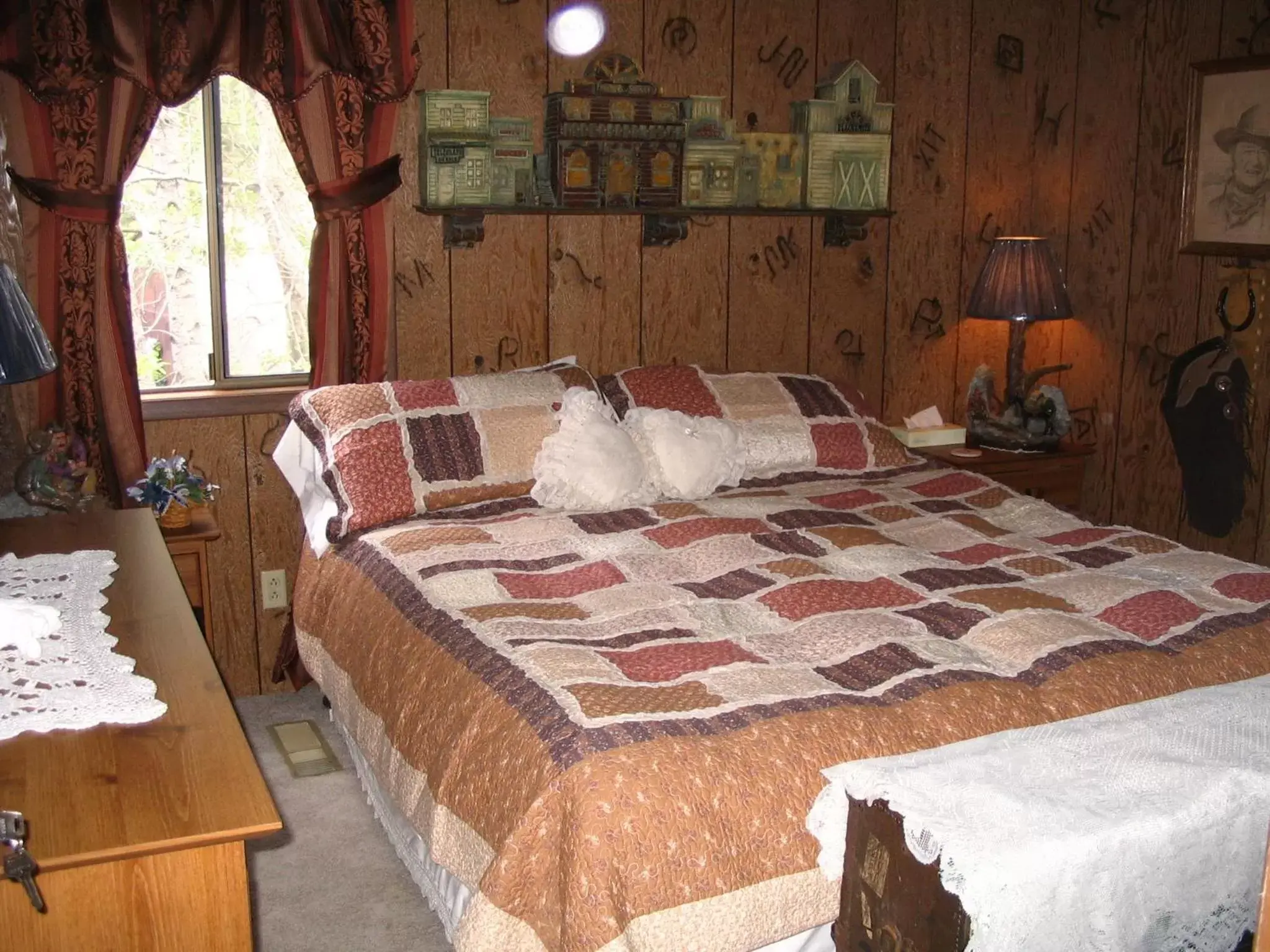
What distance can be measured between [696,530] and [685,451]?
0.34m

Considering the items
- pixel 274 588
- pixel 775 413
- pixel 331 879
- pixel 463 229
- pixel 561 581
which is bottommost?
pixel 331 879

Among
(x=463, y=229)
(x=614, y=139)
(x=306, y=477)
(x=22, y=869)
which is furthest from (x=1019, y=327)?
(x=22, y=869)

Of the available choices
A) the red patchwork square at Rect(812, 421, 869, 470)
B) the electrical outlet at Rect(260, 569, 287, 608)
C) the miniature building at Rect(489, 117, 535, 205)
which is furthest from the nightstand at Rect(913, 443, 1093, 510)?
the electrical outlet at Rect(260, 569, 287, 608)

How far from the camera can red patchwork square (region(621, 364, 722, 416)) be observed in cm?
318

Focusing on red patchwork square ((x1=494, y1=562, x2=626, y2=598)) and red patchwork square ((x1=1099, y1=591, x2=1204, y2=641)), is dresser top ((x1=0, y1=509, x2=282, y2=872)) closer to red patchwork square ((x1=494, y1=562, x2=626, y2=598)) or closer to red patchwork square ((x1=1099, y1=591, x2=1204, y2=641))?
red patchwork square ((x1=494, y1=562, x2=626, y2=598))

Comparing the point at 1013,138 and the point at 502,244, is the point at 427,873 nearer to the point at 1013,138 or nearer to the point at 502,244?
the point at 502,244

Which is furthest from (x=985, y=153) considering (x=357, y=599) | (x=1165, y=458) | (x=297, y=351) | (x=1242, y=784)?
(x=1242, y=784)

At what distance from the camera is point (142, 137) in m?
2.93

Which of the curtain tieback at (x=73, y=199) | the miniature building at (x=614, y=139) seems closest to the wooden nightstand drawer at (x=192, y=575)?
the curtain tieback at (x=73, y=199)

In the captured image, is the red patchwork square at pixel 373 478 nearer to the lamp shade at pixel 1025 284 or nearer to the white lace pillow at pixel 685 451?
the white lace pillow at pixel 685 451

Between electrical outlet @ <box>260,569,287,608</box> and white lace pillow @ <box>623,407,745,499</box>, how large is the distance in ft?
3.38

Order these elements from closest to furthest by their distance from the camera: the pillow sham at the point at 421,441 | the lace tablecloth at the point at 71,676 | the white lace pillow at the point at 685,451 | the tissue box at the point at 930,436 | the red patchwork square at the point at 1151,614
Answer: the lace tablecloth at the point at 71,676, the red patchwork square at the point at 1151,614, the pillow sham at the point at 421,441, the white lace pillow at the point at 685,451, the tissue box at the point at 930,436

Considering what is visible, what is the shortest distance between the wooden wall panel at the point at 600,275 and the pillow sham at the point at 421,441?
1.47 feet

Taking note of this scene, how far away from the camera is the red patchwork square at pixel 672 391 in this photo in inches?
125
